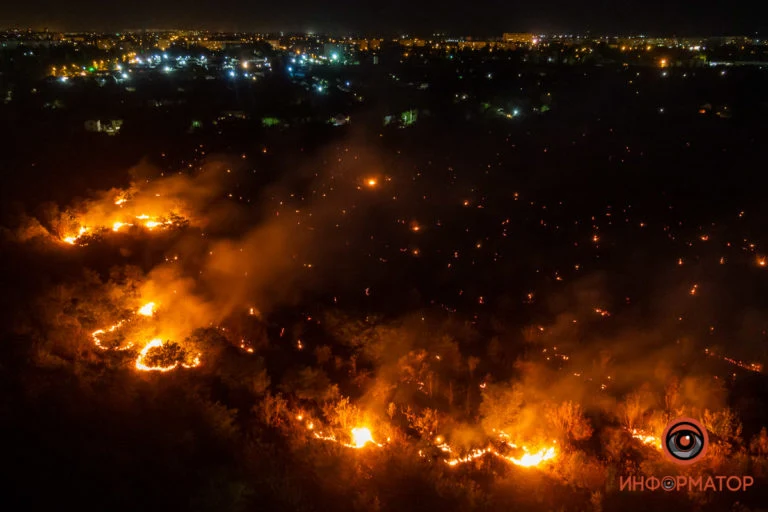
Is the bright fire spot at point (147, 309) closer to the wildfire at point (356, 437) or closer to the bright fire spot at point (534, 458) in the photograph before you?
the wildfire at point (356, 437)

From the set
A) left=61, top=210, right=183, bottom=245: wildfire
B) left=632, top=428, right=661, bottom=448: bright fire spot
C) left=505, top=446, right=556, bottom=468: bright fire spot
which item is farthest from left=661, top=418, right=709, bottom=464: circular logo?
left=61, top=210, right=183, bottom=245: wildfire

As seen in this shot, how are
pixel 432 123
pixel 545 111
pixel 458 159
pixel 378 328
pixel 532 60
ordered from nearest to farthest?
pixel 378 328, pixel 458 159, pixel 432 123, pixel 545 111, pixel 532 60

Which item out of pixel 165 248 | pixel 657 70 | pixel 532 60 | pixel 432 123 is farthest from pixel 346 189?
pixel 532 60

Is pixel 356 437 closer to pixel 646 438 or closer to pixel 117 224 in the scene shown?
pixel 646 438

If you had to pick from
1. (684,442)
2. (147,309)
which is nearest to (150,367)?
(147,309)

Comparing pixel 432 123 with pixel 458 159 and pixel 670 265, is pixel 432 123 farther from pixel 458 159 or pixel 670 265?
pixel 670 265
